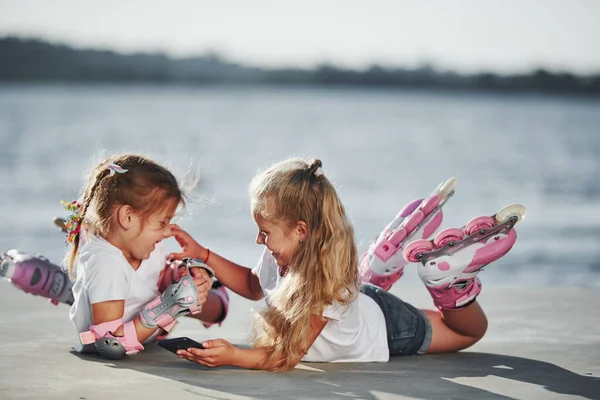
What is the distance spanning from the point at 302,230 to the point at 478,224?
0.70 meters

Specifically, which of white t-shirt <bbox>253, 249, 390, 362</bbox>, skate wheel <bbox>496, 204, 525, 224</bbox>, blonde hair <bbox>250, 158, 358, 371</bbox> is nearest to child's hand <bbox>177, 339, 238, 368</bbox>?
blonde hair <bbox>250, 158, 358, 371</bbox>

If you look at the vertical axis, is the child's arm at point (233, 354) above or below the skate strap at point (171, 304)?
below

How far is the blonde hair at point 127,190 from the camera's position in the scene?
137 inches

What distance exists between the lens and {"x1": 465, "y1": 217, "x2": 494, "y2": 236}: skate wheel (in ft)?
12.1

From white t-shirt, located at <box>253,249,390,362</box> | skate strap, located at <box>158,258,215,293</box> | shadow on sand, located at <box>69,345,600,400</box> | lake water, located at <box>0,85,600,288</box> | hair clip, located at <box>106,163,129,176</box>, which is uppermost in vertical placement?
lake water, located at <box>0,85,600,288</box>

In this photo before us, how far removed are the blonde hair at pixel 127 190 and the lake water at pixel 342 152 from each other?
0.16 metres

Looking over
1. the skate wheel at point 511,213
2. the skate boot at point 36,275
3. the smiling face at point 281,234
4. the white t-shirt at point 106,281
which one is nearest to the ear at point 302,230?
Answer: the smiling face at point 281,234

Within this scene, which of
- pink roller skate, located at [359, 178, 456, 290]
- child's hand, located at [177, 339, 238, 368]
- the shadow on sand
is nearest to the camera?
the shadow on sand

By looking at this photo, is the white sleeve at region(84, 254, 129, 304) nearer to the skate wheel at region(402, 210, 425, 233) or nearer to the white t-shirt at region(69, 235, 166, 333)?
the white t-shirt at region(69, 235, 166, 333)

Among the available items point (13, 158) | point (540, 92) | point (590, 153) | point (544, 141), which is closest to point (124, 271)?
point (13, 158)

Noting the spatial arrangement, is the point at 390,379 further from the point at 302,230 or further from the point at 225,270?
the point at 225,270

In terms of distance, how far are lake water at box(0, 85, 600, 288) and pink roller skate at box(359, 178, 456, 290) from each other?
0.11 m

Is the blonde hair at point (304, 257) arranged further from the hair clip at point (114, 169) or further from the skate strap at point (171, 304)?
the hair clip at point (114, 169)

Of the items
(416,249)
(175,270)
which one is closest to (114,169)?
(175,270)
